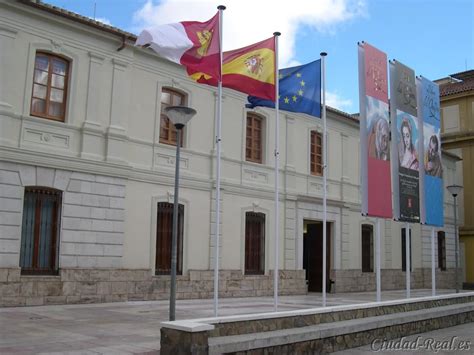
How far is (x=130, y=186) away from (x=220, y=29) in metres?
6.62

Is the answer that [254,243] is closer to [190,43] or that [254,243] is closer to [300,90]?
[300,90]

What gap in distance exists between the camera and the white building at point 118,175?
1370cm

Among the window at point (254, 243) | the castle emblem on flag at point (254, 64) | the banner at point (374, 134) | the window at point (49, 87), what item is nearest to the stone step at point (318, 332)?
the banner at point (374, 134)

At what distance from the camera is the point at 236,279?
18328 mm

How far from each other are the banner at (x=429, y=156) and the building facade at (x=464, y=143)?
17.7 meters

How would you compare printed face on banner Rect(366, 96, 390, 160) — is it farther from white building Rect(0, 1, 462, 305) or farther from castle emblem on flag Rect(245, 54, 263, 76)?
white building Rect(0, 1, 462, 305)

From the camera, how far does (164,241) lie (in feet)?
54.9

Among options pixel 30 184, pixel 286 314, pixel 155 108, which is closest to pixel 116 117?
pixel 155 108

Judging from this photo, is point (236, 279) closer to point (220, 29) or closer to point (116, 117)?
point (116, 117)

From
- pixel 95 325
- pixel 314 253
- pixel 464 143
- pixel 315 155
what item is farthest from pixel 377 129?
pixel 464 143

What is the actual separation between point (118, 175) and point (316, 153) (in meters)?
9.71

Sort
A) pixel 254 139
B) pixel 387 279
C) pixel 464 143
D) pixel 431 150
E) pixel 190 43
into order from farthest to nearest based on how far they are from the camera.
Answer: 1. pixel 464 143
2. pixel 387 279
3. pixel 254 139
4. pixel 431 150
5. pixel 190 43

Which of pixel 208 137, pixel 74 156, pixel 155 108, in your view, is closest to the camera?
pixel 74 156

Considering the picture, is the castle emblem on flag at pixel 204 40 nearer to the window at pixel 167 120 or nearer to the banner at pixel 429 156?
the window at pixel 167 120
